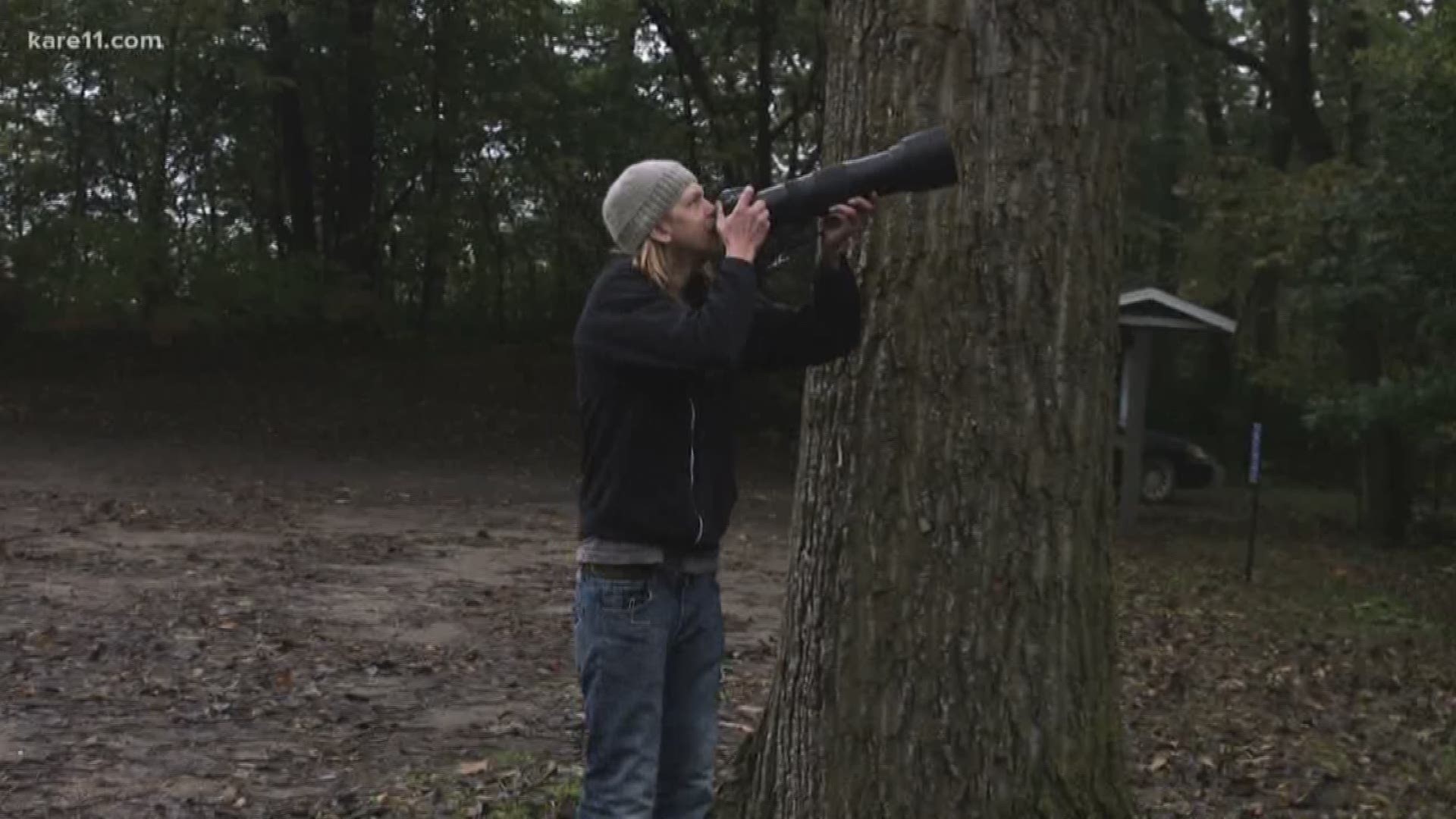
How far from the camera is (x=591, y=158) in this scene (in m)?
24.6

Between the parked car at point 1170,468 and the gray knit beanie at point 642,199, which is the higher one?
the gray knit beanie at point 642,199

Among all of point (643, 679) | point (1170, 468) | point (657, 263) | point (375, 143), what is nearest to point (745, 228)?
point (657, 263)

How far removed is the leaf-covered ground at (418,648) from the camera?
558 centimetres

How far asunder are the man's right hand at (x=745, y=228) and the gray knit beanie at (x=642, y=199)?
14 centimetres

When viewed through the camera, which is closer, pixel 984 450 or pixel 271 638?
pixel 984 450

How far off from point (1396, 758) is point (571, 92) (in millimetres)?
19682

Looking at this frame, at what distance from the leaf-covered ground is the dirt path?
0.02 m

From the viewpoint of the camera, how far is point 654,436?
3387 mm

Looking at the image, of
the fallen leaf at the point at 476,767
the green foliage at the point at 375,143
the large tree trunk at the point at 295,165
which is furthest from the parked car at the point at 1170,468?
the fallen leaf at the point at 476,767

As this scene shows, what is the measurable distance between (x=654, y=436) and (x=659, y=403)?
68 mm

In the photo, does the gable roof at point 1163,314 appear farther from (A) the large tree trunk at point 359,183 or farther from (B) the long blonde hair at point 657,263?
(B) the long blonde hair at point 657,263

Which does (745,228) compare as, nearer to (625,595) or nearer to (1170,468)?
(625,595)

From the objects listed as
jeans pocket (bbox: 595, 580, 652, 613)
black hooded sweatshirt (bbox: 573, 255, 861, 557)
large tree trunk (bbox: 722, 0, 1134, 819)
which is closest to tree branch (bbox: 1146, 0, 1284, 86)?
large tree trunk (bbox: 722, 0, 1134, 819)

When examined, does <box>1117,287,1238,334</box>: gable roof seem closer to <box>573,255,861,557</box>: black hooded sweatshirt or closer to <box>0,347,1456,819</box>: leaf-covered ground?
<box>0,347,1456,819</box>: leaf-covered ground
